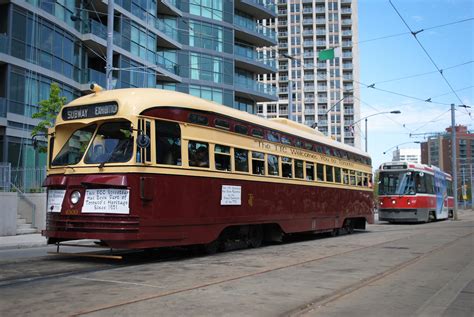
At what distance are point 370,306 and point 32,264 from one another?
6.62m

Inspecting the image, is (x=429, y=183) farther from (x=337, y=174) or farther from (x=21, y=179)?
(x=21, y=179)

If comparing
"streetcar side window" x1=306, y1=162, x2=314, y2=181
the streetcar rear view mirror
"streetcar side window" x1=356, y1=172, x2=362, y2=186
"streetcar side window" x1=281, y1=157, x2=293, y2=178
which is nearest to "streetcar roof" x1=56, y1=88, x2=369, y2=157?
the streetcar rear view mirror

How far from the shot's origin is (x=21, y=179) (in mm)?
22297

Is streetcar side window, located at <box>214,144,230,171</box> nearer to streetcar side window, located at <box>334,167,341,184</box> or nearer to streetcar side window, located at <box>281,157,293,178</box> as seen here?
streetcar side window, located at <box>281,157,293,178</box>

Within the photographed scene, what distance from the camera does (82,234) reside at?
965 cm

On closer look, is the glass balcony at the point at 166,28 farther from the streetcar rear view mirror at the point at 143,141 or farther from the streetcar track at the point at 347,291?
the streetcar track at the point at 347,291

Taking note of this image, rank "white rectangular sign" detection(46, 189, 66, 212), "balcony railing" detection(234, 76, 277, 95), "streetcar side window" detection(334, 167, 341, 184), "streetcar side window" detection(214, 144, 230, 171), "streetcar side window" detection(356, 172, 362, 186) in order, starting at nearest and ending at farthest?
1. "white rectangular sign" detection(46, 189, 66, 212)
2. "streetcar side window" detection(214, 144, 230, 171)
3. "streetcar side window" detection(334, 167, 341, 184)
4. "streetcar side window" detection(356, 172, 362, 186)
5. "balcony railing" detection(234, 76, 277, 95)

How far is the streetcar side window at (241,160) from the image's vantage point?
40.6 ft

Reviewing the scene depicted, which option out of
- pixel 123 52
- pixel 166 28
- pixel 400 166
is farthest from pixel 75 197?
pixel 166 28

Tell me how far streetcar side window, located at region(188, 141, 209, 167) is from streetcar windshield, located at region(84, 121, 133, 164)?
1.43 metres

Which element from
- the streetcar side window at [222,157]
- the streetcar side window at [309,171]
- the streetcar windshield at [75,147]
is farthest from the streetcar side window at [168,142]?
the streetcar side window at [309,171]

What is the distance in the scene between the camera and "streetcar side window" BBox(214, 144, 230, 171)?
11.6 meters

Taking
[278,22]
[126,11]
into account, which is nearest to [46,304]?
[126,11]

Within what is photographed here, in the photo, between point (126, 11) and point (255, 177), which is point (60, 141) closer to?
point (255, 177)
